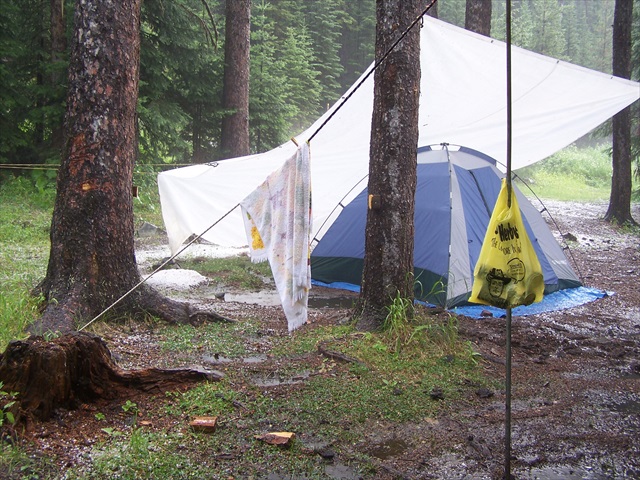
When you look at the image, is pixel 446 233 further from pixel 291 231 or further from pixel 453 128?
pixel 291 231

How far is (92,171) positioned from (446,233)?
3830 mm

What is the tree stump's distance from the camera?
302 centimetres

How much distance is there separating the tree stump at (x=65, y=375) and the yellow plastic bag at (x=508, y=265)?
2.09m

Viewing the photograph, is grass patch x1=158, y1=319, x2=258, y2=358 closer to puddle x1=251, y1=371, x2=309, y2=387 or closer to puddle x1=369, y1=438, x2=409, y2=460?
puddle x1=251, y1=371, x2=309, y2=387

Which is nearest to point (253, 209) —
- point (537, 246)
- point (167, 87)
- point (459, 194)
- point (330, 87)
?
point (459, 194)

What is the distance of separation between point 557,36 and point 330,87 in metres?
30.7

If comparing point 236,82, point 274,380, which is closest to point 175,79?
point 236,82

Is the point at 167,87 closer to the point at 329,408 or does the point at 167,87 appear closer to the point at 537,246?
the point at 537,246

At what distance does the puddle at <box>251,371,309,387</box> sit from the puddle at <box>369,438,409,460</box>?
949 mm

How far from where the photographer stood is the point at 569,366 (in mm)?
4676

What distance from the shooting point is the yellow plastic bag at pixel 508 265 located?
9.02 ft

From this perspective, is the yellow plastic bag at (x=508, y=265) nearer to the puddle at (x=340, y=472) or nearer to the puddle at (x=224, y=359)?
the puddle at (x=340, y=472)

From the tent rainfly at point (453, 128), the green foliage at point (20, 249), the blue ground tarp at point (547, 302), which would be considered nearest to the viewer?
the green foliage at point (20, 249)

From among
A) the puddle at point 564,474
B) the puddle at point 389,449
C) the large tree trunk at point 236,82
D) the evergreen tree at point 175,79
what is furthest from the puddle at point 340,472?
the large tree trunk at point 236,82
